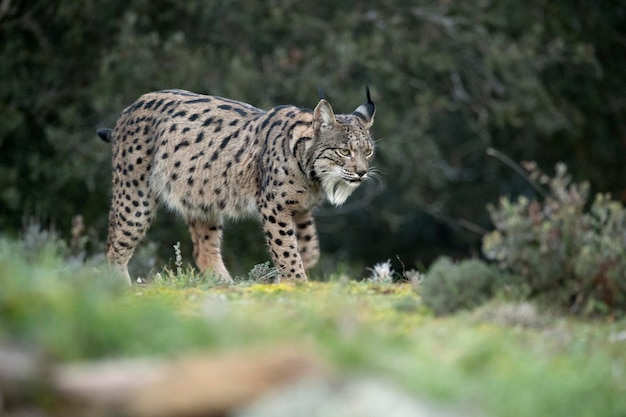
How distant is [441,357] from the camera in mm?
4922

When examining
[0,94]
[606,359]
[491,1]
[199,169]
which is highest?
[491,1]

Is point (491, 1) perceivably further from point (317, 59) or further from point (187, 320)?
point (187, 320)

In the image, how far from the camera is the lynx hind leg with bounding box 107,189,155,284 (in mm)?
9852

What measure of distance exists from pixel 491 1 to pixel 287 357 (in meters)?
14.8

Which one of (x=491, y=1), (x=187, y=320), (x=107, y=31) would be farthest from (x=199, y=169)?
(x=491, y=1)

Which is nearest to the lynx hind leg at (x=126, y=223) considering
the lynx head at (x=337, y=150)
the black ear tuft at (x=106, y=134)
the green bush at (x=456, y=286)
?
A: the black ear tuft at (x=106, y=134)

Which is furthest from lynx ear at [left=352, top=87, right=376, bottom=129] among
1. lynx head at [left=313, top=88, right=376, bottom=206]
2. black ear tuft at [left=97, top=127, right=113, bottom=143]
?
black ear tuft at [left=97, top=127, right=113, bottom=143]

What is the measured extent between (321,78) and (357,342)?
11589mm

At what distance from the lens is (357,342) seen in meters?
4.73

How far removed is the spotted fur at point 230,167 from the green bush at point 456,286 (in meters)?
2.78

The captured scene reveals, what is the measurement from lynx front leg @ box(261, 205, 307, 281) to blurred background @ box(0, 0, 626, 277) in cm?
346

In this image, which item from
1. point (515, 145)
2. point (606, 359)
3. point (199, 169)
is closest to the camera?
point (606, 359)

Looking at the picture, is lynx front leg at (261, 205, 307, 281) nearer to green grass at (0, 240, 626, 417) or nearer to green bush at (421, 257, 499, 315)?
green bush at (421, 257, 499, 315)

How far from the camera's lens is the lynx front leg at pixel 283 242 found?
29.8ft
